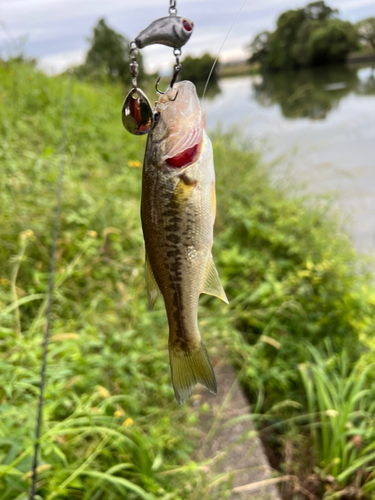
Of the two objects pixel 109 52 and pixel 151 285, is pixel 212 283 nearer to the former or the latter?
pixel 151 285

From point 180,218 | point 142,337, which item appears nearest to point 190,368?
point 180,218

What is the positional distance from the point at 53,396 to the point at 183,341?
1.27m

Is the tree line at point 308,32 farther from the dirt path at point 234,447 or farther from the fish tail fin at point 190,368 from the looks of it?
the fish tail fin at point 190,368

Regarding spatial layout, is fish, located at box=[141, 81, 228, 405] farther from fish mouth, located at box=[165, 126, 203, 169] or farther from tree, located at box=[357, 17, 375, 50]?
tree, located at box=[357, 17, 375, 50]


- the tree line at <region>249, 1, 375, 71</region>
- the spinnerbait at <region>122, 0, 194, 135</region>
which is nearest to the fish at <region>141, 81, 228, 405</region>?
the spinnerbait at <region>122, 0, 194, 135</region>

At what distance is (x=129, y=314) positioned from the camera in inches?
103

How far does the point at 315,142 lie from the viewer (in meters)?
7.43

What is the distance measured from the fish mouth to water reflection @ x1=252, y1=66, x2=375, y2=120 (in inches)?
213

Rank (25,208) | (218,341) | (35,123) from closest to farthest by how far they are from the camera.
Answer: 1. (218,341)
2. (25,208)
3. (35,123)

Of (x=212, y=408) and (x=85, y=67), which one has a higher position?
(x=85, y=67)

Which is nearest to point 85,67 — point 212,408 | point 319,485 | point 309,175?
point 309,175

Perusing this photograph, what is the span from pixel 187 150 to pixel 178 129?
0.20 feet

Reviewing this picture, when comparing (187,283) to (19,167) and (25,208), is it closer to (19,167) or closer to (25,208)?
(25,208)

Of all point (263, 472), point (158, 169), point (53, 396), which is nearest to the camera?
point (158, 169)
